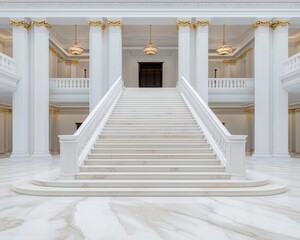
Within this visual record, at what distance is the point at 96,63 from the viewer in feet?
55.0

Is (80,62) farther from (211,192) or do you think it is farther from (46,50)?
(211,192)

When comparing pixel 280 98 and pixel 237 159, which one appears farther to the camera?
pixel 280 98

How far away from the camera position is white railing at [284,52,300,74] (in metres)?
14.4

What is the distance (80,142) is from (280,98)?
1226 centimetres

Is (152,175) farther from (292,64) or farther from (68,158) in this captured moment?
(292,64)

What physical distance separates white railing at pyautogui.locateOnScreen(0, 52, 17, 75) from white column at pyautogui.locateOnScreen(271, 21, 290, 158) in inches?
544

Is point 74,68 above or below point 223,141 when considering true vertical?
above

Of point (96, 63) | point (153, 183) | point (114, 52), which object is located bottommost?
point (153, 183)

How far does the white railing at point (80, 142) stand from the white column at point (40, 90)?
20.3 ft

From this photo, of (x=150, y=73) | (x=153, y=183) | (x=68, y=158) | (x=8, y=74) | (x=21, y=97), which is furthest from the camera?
(x=150, y=73)

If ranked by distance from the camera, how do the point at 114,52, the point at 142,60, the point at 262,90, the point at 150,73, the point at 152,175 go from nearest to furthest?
the point at 152,175, the point at 262,90, the point at 114,52, the point at 142,60, the point at 150,73

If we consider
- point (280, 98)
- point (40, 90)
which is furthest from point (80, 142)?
point (280, 98)

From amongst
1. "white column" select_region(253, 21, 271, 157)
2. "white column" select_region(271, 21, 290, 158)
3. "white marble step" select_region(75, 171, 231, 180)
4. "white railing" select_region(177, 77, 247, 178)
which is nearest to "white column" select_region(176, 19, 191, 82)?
"white column" select_region(253, 21, 271, 157)
